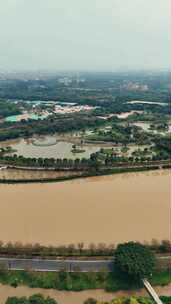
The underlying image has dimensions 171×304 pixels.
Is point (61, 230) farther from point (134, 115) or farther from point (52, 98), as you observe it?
point (52, 98)

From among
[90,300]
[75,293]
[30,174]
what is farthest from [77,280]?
[30,174]

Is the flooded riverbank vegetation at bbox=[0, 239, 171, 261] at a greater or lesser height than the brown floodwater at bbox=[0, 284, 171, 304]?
greater

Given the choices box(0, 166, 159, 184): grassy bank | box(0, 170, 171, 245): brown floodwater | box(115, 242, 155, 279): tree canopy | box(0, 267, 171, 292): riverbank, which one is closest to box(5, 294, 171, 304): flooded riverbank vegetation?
box(0, 267, 171, 292): riverbank

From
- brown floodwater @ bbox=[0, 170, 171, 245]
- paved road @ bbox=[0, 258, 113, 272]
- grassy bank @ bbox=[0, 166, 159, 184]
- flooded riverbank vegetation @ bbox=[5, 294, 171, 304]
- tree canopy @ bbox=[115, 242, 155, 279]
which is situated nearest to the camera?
flooded riverbank vegetation @ bbox=[5, 294, 171, 304]

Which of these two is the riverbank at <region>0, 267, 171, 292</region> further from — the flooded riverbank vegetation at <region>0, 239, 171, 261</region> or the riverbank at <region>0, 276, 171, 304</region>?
the flooded riverbank vegetation at <region>0, 239, 171, 261</region>

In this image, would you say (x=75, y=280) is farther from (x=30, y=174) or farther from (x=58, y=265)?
(x=30, y=174)

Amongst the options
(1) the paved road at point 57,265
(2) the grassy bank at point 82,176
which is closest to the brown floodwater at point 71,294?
(1) the paved road at point 57,265
